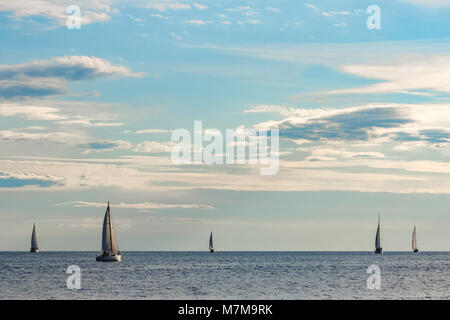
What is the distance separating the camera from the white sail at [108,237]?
152 meters

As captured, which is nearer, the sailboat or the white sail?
the white sail

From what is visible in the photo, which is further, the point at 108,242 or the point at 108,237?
the point at 108,242

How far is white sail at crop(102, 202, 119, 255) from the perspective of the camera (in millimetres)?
152375

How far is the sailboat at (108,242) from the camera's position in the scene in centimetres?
15275

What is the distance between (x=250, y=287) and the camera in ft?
304

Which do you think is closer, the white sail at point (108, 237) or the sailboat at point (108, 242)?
the white sail at point (108, 237)

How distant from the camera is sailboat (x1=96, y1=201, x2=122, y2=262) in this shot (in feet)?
501

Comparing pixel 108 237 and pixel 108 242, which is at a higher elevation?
pixel 108 237

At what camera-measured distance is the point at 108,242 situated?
159 metres

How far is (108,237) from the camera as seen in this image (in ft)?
517

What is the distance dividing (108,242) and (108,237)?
7.08 ft
